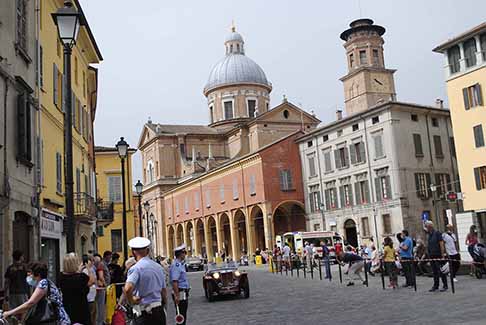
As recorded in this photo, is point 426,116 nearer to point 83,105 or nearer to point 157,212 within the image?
point 83,105

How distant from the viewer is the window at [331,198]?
46.3 m

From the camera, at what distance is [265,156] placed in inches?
1960

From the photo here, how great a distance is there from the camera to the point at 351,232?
45094mm

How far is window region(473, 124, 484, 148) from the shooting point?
105ft

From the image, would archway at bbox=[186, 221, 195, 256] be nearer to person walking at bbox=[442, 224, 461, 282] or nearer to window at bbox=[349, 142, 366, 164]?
window at bbox=[349, 142, 366, 164]

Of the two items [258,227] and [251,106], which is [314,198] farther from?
[251,106]

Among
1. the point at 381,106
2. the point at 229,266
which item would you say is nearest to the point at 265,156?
the point at 381,106

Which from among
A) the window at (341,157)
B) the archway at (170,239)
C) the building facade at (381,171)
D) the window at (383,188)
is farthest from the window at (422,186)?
the archway at (170,239)

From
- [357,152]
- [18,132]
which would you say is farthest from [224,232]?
[18,132]

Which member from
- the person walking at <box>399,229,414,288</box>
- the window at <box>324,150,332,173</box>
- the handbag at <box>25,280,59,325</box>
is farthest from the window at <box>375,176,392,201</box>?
the handbag at <box>25,280,59,325</box>

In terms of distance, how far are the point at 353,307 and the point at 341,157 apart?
32.5m

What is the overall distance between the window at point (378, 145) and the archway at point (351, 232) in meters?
5.94

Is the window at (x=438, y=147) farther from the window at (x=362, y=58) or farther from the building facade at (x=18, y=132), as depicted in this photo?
the building facade at (x=18, y=132)

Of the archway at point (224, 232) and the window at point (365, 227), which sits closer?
the window at point (365, 227)
